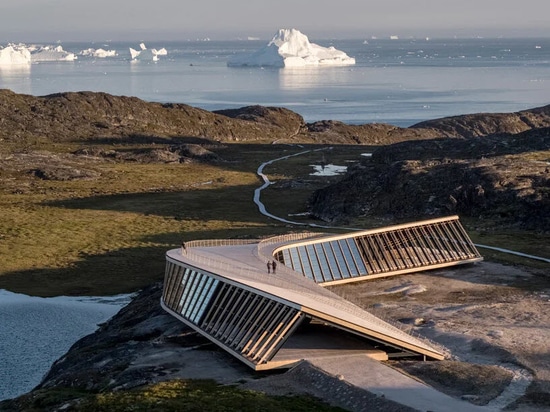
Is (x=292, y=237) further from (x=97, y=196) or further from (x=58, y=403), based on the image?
(x=97, y=196)

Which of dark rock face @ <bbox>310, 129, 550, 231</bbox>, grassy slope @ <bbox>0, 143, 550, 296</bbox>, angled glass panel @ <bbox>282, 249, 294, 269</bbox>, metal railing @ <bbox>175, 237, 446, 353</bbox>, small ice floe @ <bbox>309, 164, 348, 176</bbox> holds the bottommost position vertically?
Result: small ice floe @ <bbox>309, 164, 348, 176</bbox>

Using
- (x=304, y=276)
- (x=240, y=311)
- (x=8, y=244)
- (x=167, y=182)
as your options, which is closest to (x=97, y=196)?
(x=167, y=182)

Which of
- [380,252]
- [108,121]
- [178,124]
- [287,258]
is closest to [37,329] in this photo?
[287,258]

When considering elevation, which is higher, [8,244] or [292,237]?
[292,237]

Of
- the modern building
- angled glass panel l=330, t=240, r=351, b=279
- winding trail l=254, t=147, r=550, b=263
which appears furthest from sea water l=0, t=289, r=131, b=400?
winding trail l=254, t=147, r=550, b=263

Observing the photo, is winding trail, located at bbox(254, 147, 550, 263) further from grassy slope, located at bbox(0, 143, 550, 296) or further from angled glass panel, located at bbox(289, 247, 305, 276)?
angled glass panel, located at bbox(289, 247, 305, 276)

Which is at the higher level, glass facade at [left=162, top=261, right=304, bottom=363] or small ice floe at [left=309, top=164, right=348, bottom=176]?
glass facade at [left=162, top=261, right=304, bottom=363]
